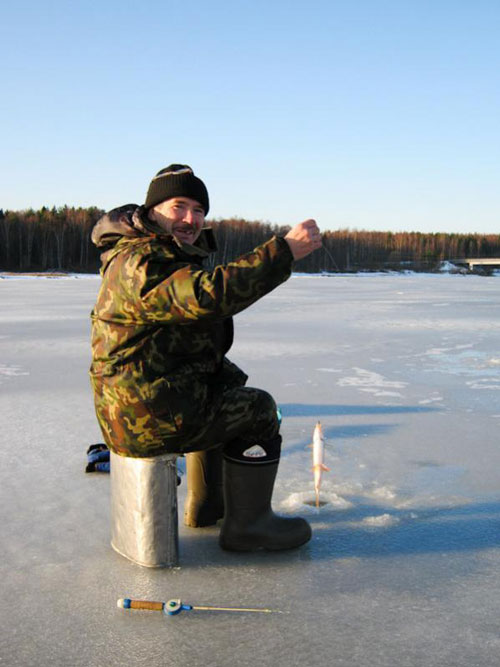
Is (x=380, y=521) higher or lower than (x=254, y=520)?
lower

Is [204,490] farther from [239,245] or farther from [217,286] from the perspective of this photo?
[239,245]

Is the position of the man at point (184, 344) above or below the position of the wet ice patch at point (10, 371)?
above

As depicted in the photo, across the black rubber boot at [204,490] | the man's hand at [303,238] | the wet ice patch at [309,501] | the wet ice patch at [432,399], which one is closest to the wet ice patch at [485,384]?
the wet ice patch at [432,399]

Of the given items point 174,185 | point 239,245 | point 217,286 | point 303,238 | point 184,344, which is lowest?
point 184,344

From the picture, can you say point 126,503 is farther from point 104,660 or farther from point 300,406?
point 300,406

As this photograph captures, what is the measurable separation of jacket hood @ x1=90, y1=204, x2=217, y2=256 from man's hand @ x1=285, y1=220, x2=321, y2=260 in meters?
0.43

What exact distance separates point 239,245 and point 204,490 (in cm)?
10256

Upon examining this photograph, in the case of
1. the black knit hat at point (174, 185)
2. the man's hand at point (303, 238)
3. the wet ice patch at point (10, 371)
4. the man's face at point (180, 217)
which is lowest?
the wet ice patch at point (10, 371)

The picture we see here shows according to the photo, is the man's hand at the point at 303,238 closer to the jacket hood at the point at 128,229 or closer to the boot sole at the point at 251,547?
the jacket hood at the point at 128,229

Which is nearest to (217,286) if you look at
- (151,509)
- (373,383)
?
(151,509)

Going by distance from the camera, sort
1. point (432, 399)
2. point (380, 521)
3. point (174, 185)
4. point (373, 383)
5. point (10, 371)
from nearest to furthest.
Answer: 1. point (174, 185)
2. point (380, 521)
3. point (432, 399)
4. point (373, 383)
5. point (10, 371)

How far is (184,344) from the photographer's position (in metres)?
2.66

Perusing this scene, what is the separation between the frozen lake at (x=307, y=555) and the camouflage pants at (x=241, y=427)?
0.45 m

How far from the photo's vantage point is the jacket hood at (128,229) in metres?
2.63
